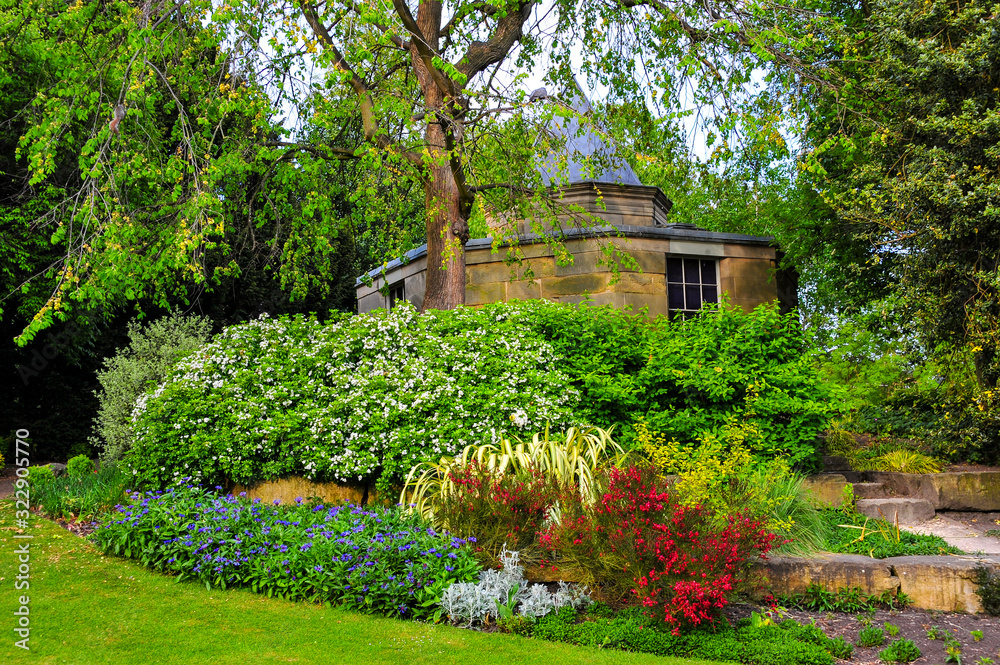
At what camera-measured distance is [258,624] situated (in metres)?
4.50

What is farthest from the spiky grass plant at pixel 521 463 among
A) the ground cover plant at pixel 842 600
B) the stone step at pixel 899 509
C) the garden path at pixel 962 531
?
the garden path at pixel 962 531

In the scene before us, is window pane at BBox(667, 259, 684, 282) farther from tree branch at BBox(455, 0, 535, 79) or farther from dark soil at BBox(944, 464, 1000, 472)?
dark soil at BBox(944, 464, 1000, 472)

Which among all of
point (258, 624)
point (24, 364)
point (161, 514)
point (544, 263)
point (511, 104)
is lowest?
point (258, 624)

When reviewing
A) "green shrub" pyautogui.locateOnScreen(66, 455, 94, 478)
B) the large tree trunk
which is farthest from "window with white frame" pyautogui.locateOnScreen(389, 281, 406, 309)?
"green shrub" pyautogui.locateOnScreen(66, 455, 94, 478)

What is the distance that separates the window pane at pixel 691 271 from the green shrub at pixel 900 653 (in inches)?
295

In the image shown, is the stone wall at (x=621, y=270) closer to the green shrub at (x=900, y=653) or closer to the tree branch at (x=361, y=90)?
the tree branch at (x=361, y=90)

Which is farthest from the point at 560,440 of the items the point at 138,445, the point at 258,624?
the point at 138,445

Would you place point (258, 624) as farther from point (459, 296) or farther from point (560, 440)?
point (459, 296)

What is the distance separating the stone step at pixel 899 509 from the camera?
663cm

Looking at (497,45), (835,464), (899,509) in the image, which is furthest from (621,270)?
(899,509)

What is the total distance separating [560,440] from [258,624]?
3.13 metres

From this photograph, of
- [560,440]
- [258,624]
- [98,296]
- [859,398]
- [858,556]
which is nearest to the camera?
[258,624]

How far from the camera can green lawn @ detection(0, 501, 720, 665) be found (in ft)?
13.3

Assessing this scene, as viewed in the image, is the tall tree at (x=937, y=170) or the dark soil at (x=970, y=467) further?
the dark soil at (x=970, y=467)
